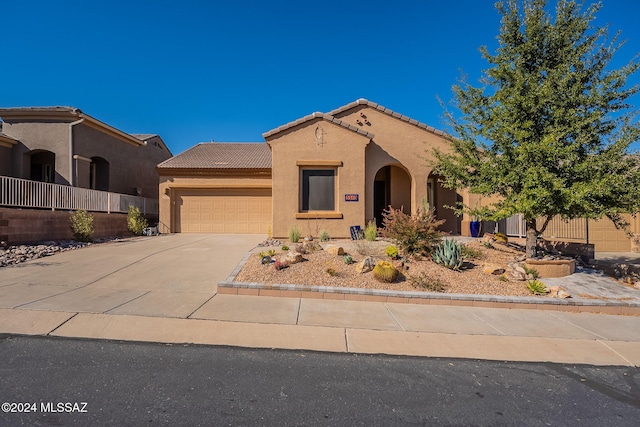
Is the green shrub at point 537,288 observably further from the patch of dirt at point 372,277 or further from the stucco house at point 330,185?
the stucco house at point 330,185

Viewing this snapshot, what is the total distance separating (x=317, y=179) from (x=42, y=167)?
15393mm

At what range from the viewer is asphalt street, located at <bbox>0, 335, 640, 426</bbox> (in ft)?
9.85

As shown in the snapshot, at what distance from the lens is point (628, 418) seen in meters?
3.14

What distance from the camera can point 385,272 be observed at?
7.54 metres

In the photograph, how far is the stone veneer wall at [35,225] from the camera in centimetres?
1066

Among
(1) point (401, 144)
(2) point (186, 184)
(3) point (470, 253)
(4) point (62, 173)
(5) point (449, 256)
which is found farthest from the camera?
(2) point (186, 184)

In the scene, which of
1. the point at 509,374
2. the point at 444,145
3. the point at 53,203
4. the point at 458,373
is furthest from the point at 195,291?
the point at 444,145

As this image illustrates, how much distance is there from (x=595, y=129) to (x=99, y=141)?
21.6 meters

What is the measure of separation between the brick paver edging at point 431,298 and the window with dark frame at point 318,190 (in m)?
6.06

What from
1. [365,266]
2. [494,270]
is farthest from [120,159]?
[494,270]

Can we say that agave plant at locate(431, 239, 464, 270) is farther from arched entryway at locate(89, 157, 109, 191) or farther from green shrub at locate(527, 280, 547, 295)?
arched entryway at locate(89, 157, 109, 191)

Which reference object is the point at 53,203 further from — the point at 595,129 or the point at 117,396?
the point at 595,129

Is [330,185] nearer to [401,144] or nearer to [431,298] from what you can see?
[401,144]

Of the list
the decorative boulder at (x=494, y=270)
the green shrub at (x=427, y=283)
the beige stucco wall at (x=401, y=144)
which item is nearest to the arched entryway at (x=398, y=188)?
the beige stucco wall at (x=401, y=144)
